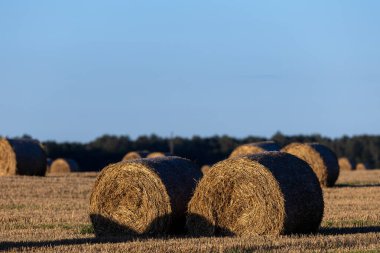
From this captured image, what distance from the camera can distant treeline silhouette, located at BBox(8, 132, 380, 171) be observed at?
65.6 meters

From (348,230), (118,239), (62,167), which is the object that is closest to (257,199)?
(348,230)

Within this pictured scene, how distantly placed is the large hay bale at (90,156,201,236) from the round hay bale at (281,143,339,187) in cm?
1377

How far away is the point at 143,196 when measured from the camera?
15875mm

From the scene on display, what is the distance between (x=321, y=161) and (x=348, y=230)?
1447 cm

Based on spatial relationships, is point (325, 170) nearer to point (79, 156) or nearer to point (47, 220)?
point (47, 220)

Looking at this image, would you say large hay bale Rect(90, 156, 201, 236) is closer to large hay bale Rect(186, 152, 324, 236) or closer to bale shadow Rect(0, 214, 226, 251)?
bale shadow Rect(0, 214, 226, 251)

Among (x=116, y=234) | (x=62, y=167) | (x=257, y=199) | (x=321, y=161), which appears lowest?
(x=116, y=234)

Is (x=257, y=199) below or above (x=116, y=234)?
above

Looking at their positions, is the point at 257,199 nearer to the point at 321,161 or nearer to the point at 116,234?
the point at 116,234

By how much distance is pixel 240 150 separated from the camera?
3216 centimetres

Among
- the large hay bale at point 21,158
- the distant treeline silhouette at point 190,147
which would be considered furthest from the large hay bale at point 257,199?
the distant treeline silhouette at point 190,147

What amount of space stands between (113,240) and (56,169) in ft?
107

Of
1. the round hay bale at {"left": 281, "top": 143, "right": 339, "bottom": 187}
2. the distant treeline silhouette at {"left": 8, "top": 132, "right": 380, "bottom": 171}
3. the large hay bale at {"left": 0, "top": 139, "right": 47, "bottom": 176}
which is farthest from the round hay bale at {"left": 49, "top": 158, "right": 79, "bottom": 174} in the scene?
the round hay bale at {"left": 281, "top": 143, "right": 339, "bottom": 187}

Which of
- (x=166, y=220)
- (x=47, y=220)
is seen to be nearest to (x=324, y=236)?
(x=166, y=220)
